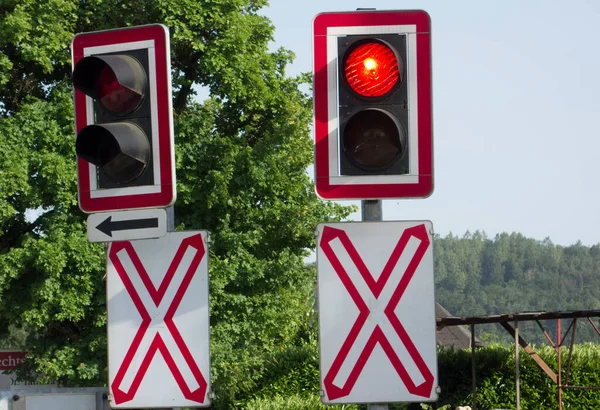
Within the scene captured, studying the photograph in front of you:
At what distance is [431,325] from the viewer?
4.36m

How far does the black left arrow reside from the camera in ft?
16.2

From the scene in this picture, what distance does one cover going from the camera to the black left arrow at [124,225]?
494 centimetres

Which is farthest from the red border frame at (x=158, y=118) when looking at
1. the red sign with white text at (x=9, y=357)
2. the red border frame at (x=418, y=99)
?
the red sign with white text at (x=9, y=357)

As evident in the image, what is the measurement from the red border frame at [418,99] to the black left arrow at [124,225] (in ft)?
3.08

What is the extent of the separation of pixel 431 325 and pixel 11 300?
77.7 ft

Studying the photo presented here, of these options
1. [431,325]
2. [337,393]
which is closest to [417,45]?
[431,325]

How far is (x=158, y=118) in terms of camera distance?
487 cm

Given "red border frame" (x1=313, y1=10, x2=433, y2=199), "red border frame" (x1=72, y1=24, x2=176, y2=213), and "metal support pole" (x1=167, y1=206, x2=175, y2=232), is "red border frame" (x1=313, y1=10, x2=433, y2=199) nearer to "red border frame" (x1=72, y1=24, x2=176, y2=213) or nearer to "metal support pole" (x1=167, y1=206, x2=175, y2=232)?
"red border frame" (x1=72, y1=24, x2=176, y2=213)

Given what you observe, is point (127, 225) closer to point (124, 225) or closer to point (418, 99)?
point (124, 225)

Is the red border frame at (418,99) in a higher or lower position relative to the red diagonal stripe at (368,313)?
higher

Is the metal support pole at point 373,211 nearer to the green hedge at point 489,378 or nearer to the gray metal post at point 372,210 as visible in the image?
the gray metal post at point 372,210

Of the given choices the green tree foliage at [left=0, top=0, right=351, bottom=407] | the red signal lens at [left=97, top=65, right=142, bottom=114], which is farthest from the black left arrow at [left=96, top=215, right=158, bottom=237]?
the green tree foliage at [left=0, top=0, right=351, bottom=407]

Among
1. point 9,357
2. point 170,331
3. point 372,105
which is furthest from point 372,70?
point 9,357

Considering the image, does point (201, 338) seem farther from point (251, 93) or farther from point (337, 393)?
point (251, 93)
